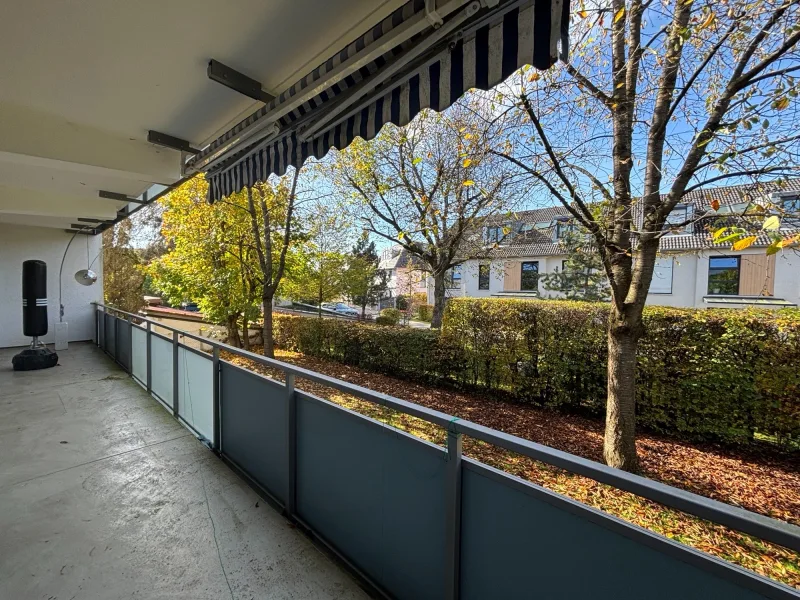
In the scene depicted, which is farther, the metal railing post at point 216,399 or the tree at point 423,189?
the tree at point 423,189

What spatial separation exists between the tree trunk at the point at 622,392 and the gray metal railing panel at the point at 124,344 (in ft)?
23.0

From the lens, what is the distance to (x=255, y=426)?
2809mm

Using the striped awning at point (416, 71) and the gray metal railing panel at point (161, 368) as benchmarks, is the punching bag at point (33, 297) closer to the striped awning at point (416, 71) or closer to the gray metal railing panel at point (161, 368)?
the gray metal railing panel at point (161, 368)

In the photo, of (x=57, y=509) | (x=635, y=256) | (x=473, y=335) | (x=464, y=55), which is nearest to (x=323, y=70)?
(x=464, y=55)

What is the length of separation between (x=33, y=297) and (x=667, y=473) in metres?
10.1

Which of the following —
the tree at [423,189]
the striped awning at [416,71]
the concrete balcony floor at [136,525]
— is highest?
the tree at [423,189]

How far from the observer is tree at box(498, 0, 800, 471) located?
2.74 meters

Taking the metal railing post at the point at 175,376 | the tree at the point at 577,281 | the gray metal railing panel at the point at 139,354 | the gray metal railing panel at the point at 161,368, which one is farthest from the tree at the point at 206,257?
the tree at the point at 577,281

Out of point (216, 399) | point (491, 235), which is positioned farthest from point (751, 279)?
point (216, 399)

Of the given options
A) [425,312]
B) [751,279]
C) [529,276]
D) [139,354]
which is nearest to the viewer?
[139,354]

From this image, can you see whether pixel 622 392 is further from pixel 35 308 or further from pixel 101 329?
pixel 101 329

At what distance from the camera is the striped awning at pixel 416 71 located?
1.49 meters

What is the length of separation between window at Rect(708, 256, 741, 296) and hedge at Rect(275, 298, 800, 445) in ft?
47.9

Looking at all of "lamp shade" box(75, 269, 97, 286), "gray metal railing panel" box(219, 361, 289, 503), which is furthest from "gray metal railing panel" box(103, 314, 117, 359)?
"gray metal railing panel" box(219, 361, 289, 503)
